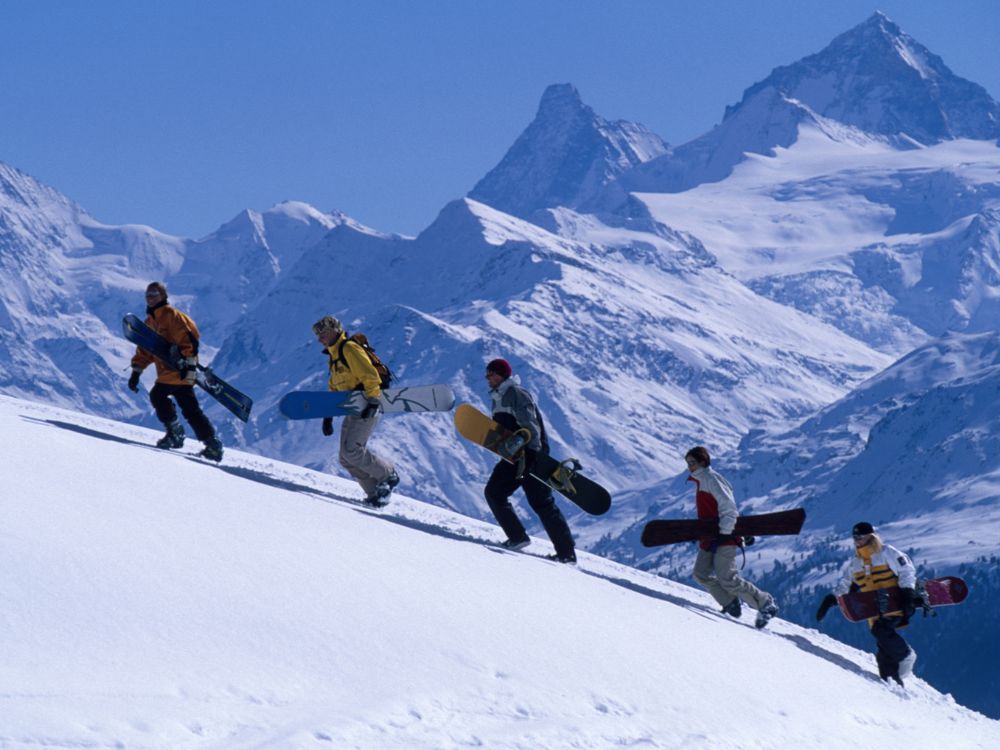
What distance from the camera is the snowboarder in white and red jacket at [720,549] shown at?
17391mm

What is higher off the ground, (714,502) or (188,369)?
(714,502)

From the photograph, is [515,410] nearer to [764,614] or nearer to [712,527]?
[712,527]

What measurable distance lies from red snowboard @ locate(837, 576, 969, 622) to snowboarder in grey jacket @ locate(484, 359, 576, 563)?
10.7 ft

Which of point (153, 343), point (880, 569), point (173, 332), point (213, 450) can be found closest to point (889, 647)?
point (880, 569)

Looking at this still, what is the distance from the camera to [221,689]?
391 inches

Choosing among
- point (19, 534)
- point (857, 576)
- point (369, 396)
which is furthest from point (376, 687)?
point (857, 576)

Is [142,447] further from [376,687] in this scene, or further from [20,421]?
[376,687]

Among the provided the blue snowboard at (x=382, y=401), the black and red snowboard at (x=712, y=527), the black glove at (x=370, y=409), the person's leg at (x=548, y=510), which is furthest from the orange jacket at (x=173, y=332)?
the black and red snowboard at (x=712, y=527)

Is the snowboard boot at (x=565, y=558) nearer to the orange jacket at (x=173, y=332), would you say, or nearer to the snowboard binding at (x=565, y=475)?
the snowboard binding at (x=565, y=475)

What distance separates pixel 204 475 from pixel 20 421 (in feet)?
7.33

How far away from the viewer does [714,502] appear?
688 inches

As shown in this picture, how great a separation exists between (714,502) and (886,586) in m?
2.09

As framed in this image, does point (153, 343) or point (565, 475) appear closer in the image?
point (153, 343)

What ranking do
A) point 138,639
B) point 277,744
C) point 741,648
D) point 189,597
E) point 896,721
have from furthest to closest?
point 741,648
point 896,721
point 189,597
point 138,639
point 277,744
